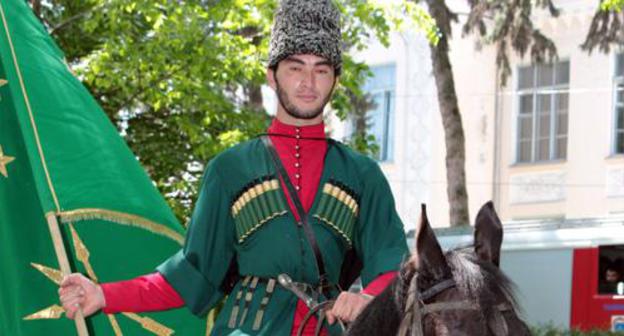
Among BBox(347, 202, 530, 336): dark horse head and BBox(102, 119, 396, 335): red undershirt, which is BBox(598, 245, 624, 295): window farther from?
BBox(347, 202, 530, 336): dark horse head

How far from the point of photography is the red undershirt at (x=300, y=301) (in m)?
3.78

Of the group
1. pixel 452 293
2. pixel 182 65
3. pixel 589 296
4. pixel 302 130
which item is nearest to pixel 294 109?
pixel 302 130

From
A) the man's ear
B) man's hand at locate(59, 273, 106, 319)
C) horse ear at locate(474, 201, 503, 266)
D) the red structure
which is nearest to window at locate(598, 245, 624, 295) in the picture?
the red structure

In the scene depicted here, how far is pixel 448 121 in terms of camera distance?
2056 cm

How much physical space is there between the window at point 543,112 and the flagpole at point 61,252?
23681 mm

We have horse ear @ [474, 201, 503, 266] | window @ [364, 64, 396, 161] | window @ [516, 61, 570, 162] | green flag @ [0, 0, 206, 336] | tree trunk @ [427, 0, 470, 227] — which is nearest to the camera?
horse ear @ [474, 201, 503, 266]

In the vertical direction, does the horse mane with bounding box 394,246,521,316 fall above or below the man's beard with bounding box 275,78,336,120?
below

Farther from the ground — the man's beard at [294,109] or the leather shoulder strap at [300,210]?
the man's beard at [294,109]

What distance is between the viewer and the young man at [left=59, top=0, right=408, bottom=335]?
377cm

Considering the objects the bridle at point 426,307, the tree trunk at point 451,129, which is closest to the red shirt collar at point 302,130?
the bridle at point 426,307

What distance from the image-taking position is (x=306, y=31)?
3.93 meters

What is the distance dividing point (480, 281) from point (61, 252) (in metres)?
1.74

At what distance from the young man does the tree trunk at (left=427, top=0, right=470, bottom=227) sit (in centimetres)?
1637

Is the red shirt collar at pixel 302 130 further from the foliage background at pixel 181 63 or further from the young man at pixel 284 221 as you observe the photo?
the foliage background at pixel 181 63
